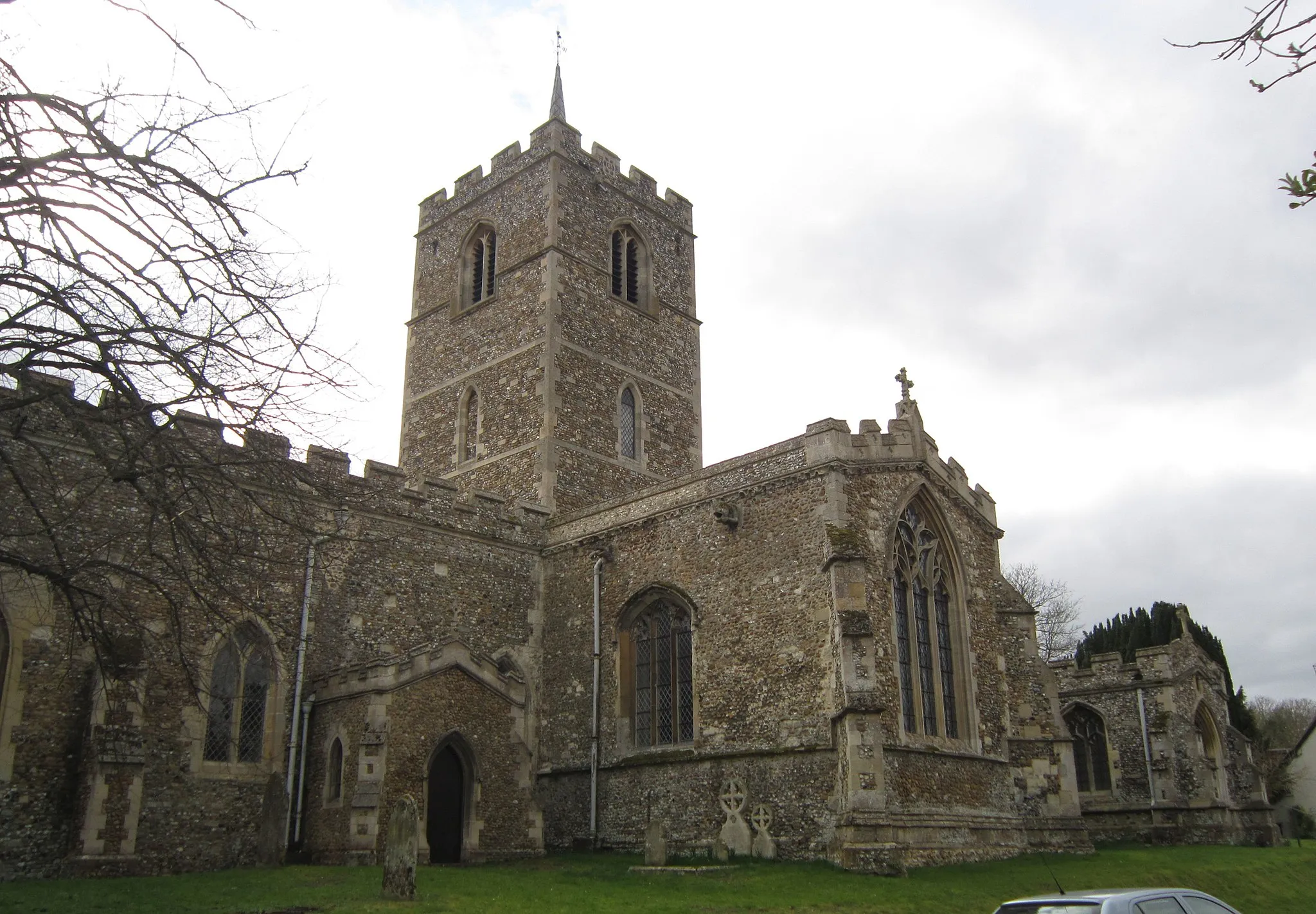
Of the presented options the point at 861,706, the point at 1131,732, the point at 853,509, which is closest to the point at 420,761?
the point at 861,706

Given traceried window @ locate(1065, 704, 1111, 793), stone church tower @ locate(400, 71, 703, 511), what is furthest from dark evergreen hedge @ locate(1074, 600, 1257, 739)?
stone church tower @ locate(400, 71, 703, 511)

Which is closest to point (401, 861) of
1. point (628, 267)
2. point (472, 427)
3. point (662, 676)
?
point (662, 676)

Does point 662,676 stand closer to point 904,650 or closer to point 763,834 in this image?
point 763,834

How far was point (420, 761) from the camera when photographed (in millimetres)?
16578

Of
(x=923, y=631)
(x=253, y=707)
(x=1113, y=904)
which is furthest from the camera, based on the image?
(x=923, y=631)

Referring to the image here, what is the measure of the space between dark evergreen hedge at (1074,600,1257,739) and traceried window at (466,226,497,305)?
2211 cm

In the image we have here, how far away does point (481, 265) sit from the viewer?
28516mm

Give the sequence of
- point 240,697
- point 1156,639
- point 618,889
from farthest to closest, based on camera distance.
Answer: point 1156,639 → point 240,697 → point 618,889

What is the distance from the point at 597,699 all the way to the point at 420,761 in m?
3.95

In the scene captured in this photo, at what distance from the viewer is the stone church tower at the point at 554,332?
82.1 feet

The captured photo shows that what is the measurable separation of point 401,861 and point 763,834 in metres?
6.27

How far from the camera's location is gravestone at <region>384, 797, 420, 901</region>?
38.8 ft

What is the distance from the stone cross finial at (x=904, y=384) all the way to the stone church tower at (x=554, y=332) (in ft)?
23.2

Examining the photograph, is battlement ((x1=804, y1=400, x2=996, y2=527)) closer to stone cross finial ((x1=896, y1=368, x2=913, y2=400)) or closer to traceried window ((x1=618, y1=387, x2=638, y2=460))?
stone cross finial ((x1=896, y1=368, x2=913, y2=400))
